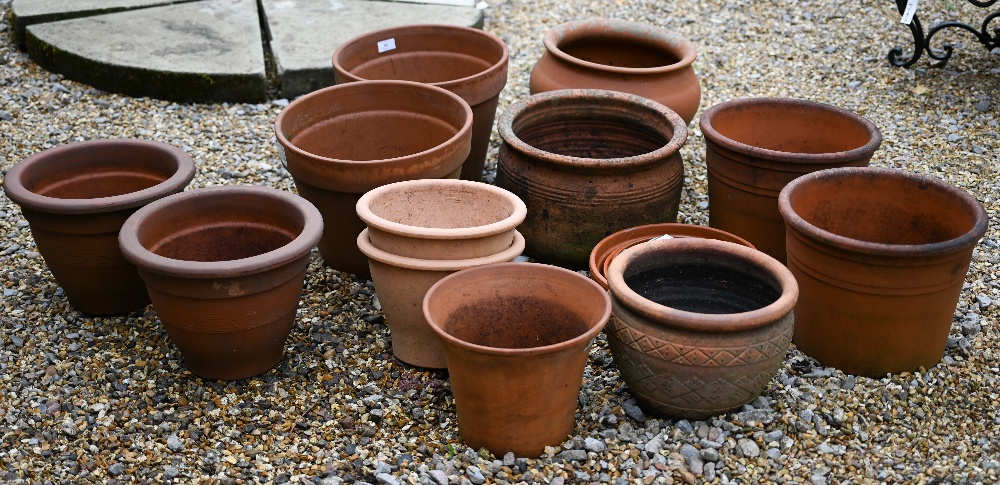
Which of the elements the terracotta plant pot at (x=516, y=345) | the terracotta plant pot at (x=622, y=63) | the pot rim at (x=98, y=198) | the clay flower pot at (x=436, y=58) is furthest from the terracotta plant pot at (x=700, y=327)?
the pot rim at (x=98, y=198)

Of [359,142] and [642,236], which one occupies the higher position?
[359,142]

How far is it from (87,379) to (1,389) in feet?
0.93

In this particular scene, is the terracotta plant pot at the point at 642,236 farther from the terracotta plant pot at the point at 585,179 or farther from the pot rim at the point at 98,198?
the pot rim at the point at 98,198

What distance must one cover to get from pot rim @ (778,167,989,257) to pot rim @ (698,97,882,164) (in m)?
0.17

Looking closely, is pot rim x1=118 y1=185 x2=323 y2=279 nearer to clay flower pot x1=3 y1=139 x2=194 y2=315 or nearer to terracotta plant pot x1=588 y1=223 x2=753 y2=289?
clay flower pot x1=3 y1=139 x2=194 y2=315

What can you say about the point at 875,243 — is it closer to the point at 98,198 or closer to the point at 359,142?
the point at 359,142

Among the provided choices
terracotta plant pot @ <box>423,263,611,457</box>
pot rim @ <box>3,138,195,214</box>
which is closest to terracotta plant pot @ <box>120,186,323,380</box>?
pot rim @ <box>3,138,195,214</box>

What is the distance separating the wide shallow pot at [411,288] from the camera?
10.7 feet

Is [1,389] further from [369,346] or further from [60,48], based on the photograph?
[60,48]

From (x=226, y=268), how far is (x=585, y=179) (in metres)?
1.53

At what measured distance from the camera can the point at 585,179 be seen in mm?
3885

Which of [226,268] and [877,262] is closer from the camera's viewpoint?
[226,268]

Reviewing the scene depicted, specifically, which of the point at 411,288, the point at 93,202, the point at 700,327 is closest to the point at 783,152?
the point at 700,327

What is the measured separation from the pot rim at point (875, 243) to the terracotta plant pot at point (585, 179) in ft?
2.04
